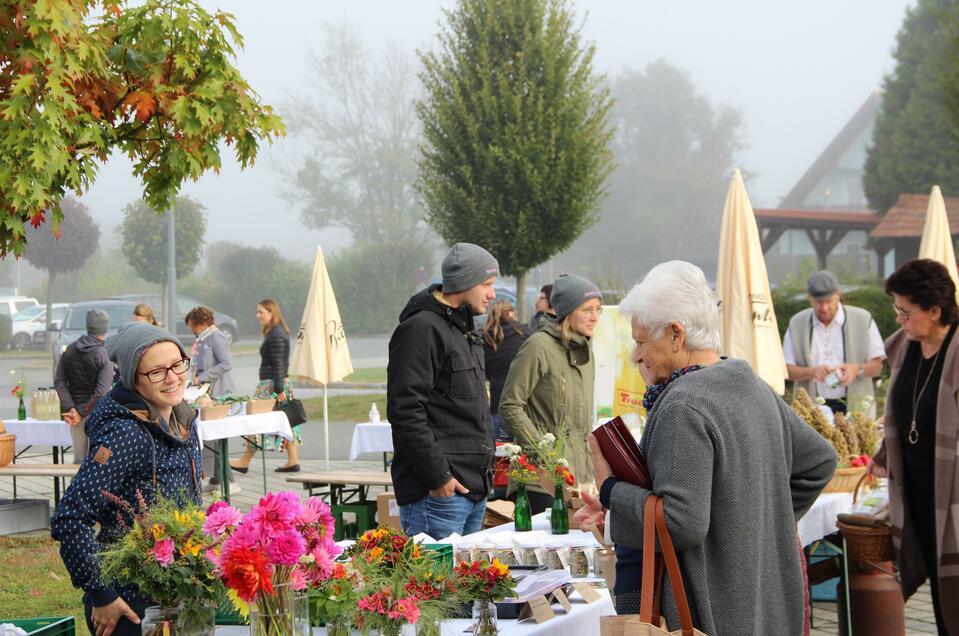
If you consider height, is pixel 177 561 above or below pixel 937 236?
below

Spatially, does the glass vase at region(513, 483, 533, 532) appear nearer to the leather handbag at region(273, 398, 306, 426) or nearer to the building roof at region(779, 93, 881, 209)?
the leather handbag at region(273, 398, 306, 426)

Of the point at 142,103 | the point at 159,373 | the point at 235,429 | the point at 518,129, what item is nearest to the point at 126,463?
the point at 159,373

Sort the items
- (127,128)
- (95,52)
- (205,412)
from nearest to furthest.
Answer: (95,52)
(127,128)
(205,412)

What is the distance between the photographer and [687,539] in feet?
8.94

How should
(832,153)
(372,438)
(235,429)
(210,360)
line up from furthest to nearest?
1. (832,153)
2. (210,360)
3. (372,438)
4. (235,429)

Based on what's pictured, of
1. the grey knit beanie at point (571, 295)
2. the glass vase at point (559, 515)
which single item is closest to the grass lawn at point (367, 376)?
the grey knit beanie at point (571, 295)

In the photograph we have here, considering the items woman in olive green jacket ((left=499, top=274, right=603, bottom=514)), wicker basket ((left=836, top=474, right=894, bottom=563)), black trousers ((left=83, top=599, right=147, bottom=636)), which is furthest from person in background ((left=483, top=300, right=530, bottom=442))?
black trousers ((left=83, top=599, right=147, bottom=636))

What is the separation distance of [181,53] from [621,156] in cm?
8240

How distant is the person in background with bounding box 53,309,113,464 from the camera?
36.0 feet

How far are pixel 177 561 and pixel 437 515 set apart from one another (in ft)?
6.84

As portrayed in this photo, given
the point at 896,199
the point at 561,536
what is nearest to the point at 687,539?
the point at 561,536

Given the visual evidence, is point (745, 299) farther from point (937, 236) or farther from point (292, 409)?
point (292, 409)

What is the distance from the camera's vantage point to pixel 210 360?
1189 centimetres

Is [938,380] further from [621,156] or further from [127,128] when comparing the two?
[621,156]
